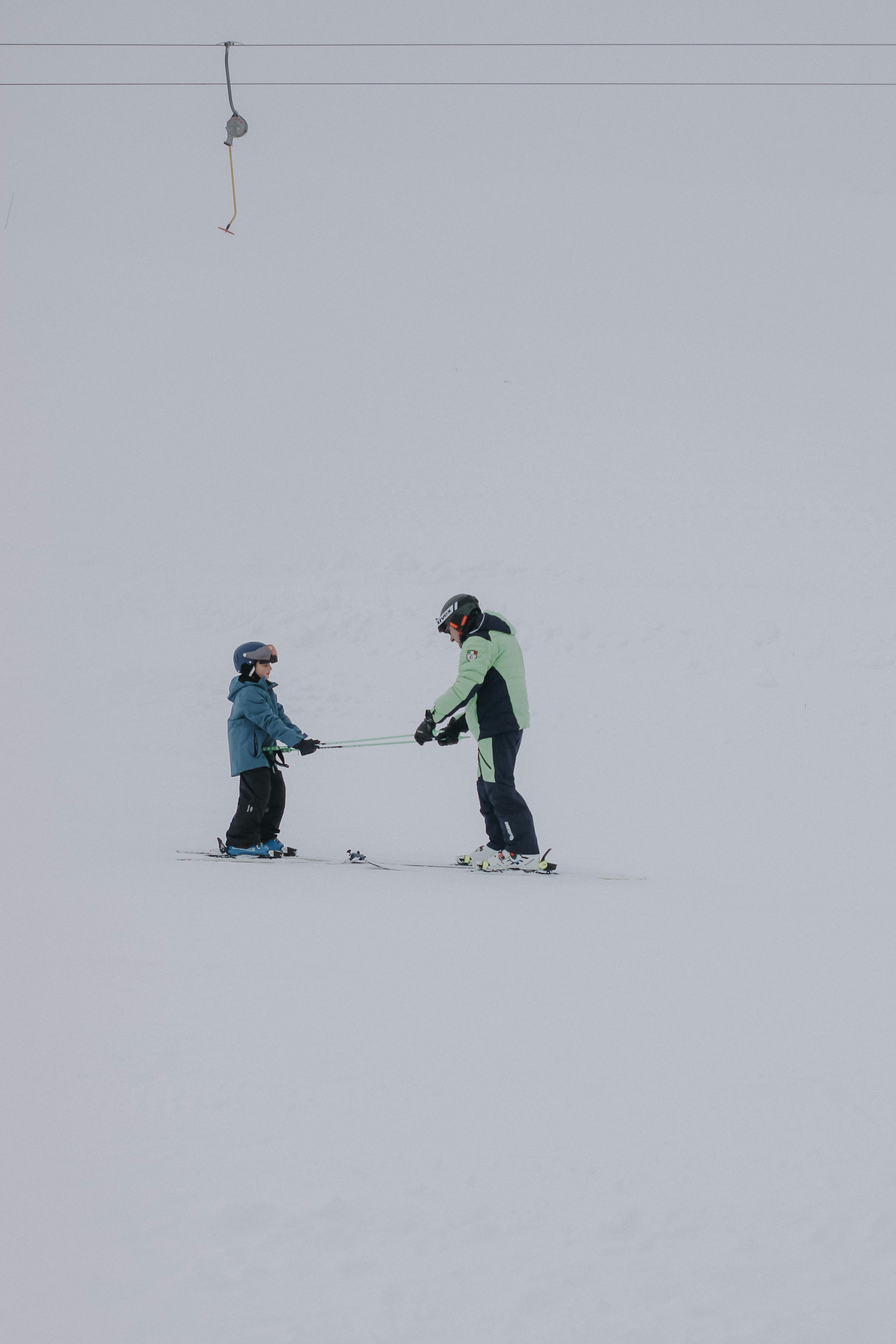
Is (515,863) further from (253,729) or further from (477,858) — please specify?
(253,729)

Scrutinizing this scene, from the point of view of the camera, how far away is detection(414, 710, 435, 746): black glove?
667 cm

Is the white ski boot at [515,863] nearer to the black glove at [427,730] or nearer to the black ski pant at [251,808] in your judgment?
the black glove at [427,730]

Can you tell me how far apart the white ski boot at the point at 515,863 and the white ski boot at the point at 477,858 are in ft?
0.04

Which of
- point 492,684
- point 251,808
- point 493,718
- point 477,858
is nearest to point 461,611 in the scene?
point 492,684

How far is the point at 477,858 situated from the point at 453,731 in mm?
869

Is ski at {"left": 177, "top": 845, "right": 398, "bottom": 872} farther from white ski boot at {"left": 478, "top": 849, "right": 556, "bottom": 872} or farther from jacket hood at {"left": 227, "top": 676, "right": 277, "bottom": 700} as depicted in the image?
jacket hood at {"left": 227, "top": 676, "right": 277, "bottom": 700}

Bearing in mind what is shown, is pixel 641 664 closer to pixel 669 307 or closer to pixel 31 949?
pixel 31 949

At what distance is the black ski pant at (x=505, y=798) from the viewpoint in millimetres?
6750

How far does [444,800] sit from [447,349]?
80.4ft

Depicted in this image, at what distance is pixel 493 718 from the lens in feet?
22.4

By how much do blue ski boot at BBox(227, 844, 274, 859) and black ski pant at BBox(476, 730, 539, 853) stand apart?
1.51 metres

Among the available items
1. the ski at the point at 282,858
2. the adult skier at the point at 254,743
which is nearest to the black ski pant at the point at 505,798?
the ski at the point at 282,858

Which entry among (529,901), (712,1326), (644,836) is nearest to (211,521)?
(644,836)

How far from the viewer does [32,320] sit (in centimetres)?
3331
